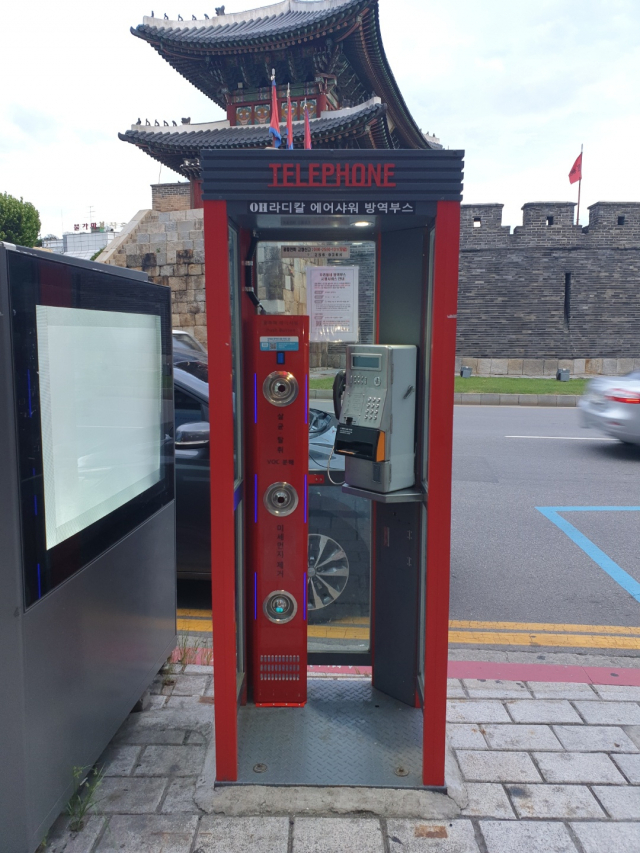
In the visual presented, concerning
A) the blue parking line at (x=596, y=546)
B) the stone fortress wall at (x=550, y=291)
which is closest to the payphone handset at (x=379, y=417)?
the blue parking line at (x=596, y=546)

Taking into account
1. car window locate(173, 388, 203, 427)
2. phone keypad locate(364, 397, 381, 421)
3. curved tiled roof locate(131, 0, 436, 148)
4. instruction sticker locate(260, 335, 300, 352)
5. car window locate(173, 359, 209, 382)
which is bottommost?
car window locate(173, 388, 203, 427)

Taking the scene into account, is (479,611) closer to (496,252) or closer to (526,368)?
(526,368)

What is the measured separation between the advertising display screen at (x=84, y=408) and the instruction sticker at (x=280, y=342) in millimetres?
619

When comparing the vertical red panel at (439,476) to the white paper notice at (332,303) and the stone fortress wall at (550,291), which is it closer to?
the white paper notice at (332,303)

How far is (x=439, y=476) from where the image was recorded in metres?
2.52

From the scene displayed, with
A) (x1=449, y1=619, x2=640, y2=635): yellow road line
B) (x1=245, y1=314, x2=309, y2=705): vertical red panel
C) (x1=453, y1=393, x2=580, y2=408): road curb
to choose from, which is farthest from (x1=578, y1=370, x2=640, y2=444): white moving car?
(x1=245, y1=314, x2=309, y2=705): vertical red panel

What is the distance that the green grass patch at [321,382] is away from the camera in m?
2.96

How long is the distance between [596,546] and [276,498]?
3.93m

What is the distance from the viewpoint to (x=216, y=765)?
2.64 metres

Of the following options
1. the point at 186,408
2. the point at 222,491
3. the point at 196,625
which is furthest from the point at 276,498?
the point at 186,408

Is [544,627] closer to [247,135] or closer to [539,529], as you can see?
[539,529]

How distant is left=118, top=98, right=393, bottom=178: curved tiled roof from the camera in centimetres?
1911

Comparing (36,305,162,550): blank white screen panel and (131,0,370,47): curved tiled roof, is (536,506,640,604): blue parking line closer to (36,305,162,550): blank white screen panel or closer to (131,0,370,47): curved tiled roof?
(36,305,162,550): blank white screen panel

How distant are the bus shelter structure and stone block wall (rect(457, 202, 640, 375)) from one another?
2338 cm
